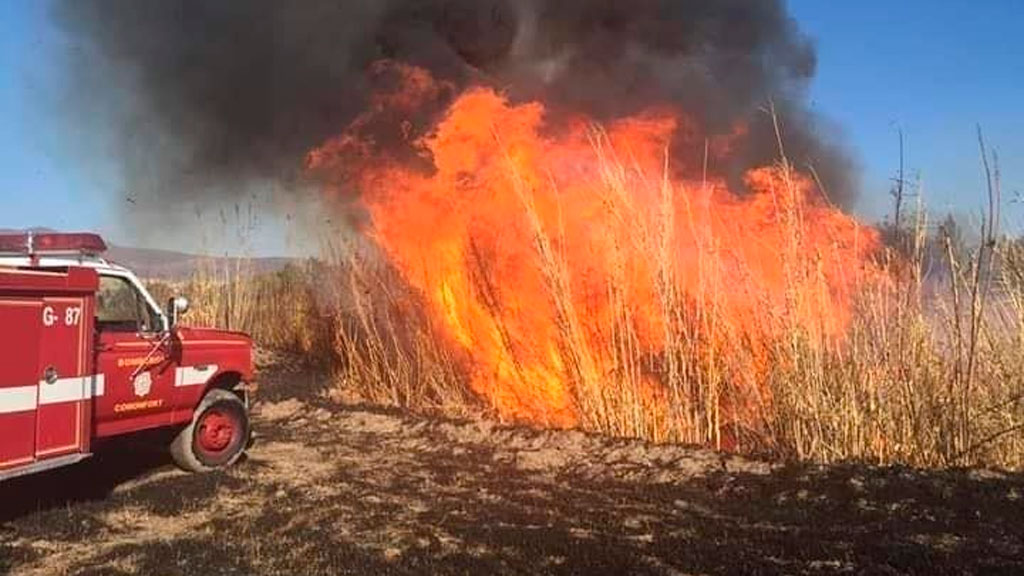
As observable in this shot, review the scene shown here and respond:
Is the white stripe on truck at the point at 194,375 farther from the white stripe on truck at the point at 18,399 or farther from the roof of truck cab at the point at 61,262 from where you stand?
the white stripe on truck at the point at 18,399

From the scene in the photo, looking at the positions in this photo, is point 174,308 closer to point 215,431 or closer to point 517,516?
point 215,431

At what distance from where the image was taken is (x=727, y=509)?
663 cm

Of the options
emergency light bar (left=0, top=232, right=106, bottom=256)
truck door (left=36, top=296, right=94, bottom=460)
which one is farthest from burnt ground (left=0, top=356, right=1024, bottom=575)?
emergency light bar (left=0, top=232, right=106, bottom=256)

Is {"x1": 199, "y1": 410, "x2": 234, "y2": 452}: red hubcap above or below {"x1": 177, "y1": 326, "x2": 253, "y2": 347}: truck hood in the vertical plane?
below

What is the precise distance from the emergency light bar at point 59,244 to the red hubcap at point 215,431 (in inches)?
78.3

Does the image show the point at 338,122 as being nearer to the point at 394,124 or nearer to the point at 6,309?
the point at 394,124

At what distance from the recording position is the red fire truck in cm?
611

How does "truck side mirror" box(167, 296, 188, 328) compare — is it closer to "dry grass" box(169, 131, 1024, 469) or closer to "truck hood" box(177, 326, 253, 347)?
"truck hood" box(177, 326, 253, 347)

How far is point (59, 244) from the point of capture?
731 centimetres

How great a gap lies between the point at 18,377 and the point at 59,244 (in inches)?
62.3

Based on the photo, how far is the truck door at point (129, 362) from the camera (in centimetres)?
722

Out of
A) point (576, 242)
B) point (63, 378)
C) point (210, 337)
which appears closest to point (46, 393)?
point (63, 378)

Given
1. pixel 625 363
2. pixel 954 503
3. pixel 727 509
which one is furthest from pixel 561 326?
pixel 954 503

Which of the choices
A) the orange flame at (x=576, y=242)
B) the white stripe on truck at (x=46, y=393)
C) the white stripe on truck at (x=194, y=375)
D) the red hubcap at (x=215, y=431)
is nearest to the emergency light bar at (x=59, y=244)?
the white stripe on truck at (x=46, y=393)
